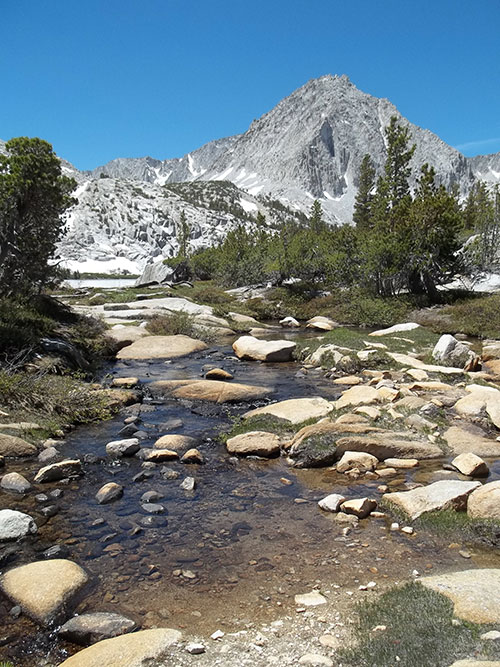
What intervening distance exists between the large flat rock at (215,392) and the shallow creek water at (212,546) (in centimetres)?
494

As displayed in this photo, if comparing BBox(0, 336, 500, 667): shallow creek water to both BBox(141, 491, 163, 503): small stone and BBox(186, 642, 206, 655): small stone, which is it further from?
BBox(186, 642, 206, 655): small stone

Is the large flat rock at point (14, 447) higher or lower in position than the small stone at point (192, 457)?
higher

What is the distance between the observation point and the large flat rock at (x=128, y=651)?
4203 millimetres

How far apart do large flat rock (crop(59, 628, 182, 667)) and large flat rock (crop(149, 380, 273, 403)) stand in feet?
34.5

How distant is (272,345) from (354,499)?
1517 cm

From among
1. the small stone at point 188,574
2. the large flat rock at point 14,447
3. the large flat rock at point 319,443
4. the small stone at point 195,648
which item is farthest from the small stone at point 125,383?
the small stone at point 195,648

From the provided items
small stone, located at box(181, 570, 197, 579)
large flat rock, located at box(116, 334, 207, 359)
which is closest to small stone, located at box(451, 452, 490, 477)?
small stone, located at box(181, 570, 197, 579)

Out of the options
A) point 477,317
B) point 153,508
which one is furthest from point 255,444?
point 477,317

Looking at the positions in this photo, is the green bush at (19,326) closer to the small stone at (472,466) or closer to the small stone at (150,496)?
the small stone at (150,496)

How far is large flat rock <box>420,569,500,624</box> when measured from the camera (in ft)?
14.7

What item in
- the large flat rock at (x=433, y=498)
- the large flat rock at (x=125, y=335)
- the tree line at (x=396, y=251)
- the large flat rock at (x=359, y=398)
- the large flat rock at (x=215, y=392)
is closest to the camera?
the large flat rock at (x=433, y=498)

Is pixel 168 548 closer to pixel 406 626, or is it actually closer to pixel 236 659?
pixel 236 659

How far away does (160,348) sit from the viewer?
24.3 m

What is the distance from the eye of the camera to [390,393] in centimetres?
1373
